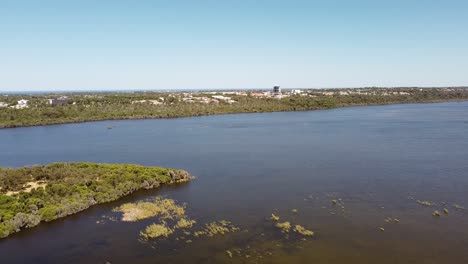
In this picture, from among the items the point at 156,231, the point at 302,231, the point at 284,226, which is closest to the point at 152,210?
the point at 156,231

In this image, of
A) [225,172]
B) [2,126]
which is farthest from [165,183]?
[2,126]

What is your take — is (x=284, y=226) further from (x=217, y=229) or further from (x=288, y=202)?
(x=288, y=202)

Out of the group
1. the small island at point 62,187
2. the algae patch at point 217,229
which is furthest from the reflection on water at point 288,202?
the small island at point 62,187

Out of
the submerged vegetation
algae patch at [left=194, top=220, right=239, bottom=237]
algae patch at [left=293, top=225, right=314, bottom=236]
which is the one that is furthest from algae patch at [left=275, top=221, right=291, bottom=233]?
the submerged vegetation

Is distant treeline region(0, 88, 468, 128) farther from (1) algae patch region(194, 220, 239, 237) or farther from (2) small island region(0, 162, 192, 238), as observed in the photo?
(1) algae patch region(194, 220, 239, 237)

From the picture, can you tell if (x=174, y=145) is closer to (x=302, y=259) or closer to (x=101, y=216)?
(x=101, y=216)

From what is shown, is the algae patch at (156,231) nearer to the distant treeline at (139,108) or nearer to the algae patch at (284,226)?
the algae patch at (284,226)
